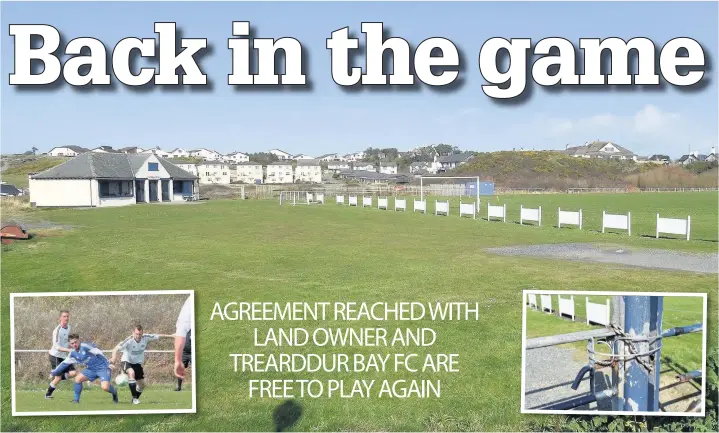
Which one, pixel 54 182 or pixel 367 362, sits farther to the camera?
pixel 54 182

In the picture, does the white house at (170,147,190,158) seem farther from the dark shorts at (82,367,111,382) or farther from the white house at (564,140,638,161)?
the white house at (564,140,638,161)

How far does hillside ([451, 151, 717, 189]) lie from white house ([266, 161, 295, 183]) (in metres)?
24.1

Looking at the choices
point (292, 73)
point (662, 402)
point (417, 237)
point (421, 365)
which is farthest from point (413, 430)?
point (417, 237)

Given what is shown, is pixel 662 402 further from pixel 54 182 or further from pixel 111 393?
pixel 54 182

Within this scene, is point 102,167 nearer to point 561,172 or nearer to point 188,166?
point 188,166

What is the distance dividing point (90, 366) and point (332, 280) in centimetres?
A: 486

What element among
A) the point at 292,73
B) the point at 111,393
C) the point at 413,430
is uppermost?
the point at 292,73

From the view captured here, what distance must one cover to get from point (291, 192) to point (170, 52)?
106ft

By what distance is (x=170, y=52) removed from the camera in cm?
689

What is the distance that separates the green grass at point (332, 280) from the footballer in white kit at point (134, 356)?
0.38 metres

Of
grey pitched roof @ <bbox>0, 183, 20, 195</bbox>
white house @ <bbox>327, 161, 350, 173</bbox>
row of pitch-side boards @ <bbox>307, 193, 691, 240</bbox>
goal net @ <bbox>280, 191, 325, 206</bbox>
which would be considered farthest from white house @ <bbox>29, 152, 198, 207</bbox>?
white house @ <bbox>327, 161, 350, 173</bbox>

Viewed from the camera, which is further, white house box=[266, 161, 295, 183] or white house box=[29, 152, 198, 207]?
white house box=[266, 161, 295, 183]

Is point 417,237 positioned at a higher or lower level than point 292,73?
lower

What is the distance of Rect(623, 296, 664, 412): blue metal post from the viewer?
5262 mm
